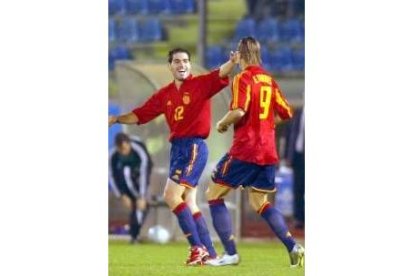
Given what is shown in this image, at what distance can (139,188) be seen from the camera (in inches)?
896

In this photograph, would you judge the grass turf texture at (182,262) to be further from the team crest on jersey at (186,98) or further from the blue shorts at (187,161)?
the team crest on jersey at (186,98)

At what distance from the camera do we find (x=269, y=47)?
2241 cm

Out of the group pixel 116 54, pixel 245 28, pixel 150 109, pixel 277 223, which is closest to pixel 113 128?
pixel 150 109

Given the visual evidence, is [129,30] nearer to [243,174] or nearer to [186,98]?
[186,98]

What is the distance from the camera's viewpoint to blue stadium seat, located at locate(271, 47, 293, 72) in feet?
72.7

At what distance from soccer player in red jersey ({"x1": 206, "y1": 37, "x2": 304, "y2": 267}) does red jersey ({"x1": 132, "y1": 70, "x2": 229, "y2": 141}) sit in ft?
0.41

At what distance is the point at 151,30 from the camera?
22.5 meters

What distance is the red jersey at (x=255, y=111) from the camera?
2231cm

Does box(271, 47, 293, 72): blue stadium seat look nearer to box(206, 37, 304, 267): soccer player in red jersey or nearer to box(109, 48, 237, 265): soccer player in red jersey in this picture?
box(206, 37, 304, 267): soccer player in red jersey
